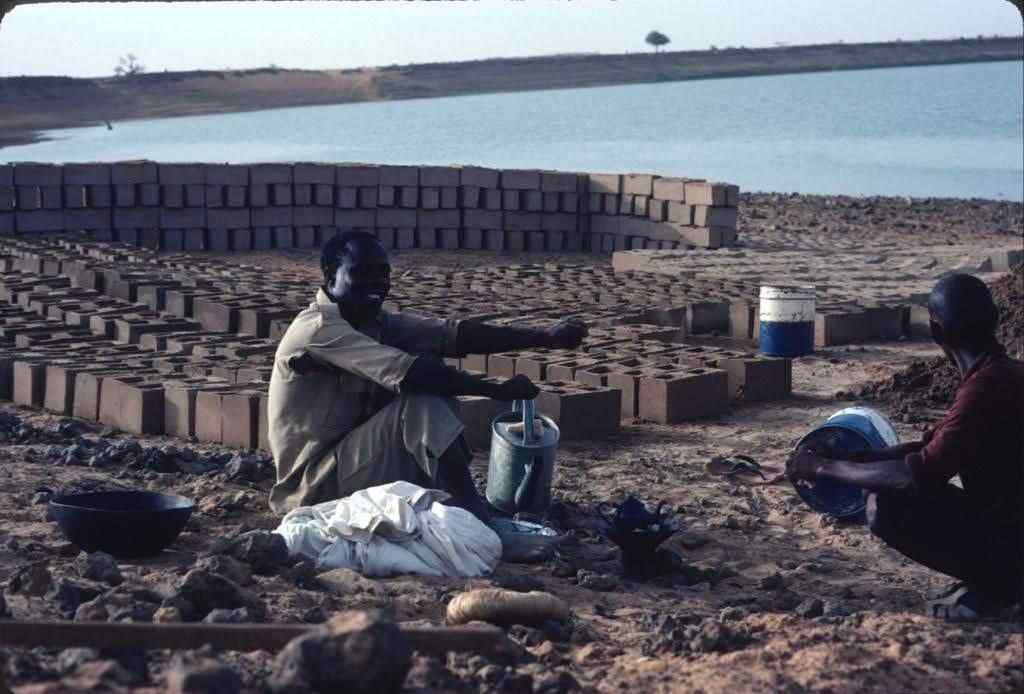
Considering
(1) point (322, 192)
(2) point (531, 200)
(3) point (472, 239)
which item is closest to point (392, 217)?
(1) point (322, 192)

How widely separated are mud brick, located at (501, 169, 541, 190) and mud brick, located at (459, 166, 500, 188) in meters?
0.09

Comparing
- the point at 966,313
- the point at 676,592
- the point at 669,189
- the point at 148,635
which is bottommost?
the point at 676,592

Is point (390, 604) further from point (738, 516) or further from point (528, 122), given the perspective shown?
point (528, 122)

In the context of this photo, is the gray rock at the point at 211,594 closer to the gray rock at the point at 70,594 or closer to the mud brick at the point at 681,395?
the gray rock at the point at 70,594

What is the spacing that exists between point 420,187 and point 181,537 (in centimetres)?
1111

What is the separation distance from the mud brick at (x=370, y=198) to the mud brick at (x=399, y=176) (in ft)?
0.35

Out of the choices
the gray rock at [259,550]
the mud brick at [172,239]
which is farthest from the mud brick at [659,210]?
the gray rock at [259,550]

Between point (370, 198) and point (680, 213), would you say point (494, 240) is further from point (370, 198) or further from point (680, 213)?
point (680, 213)

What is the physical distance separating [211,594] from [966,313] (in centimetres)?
228

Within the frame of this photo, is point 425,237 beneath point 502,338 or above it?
beneath

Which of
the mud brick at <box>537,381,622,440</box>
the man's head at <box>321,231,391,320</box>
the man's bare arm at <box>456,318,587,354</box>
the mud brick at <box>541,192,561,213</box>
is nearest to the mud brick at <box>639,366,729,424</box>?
the mud brick at <box>537,381,622,440</box>

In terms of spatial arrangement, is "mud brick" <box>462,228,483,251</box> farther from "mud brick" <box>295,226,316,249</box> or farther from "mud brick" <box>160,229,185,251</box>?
"mud brick" <box>160,229,185,251</box>

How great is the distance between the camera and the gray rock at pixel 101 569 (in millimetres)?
4602

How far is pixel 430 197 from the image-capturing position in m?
16.3
